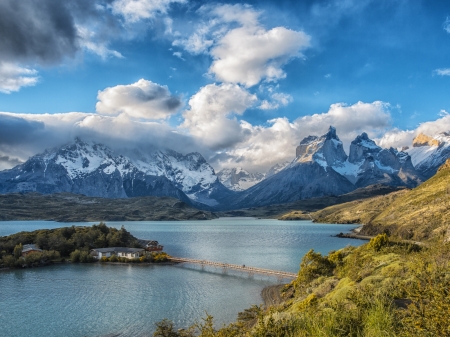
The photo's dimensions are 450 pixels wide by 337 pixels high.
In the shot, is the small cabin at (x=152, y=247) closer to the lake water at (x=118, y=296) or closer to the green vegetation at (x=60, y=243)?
the green vegetation at (x=60, y=243)

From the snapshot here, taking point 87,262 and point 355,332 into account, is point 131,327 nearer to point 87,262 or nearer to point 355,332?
point 355,332

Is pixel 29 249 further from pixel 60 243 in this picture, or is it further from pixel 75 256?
pixel 75 256

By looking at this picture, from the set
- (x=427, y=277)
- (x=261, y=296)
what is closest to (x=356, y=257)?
(x=261, y=296)

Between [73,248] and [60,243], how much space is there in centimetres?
411

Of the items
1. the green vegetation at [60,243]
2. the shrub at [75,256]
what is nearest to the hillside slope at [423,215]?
the green vegetation at [60,243]

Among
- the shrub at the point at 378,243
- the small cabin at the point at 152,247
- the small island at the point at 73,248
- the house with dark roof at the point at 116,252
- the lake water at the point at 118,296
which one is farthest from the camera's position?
the small cabin at the point at 152,247

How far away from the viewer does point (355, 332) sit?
34.0 feet

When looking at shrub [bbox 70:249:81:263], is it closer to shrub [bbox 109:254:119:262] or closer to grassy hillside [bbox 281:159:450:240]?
shrub [bbox 109:254:119:262]

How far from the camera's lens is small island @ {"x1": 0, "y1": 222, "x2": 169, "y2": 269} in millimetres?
88750

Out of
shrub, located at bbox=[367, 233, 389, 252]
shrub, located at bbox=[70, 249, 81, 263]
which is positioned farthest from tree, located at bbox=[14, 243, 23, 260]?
shrub, located at bbox=[367, 233, 389, 252]

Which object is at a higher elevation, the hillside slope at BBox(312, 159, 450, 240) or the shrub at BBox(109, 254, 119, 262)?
the hillside slope at BBox(312, 159, 450, 240)

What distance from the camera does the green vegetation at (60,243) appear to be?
3460 inches

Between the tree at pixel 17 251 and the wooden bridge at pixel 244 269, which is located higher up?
the tree at pixel 17 251

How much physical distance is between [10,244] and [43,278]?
28074 millimetres
